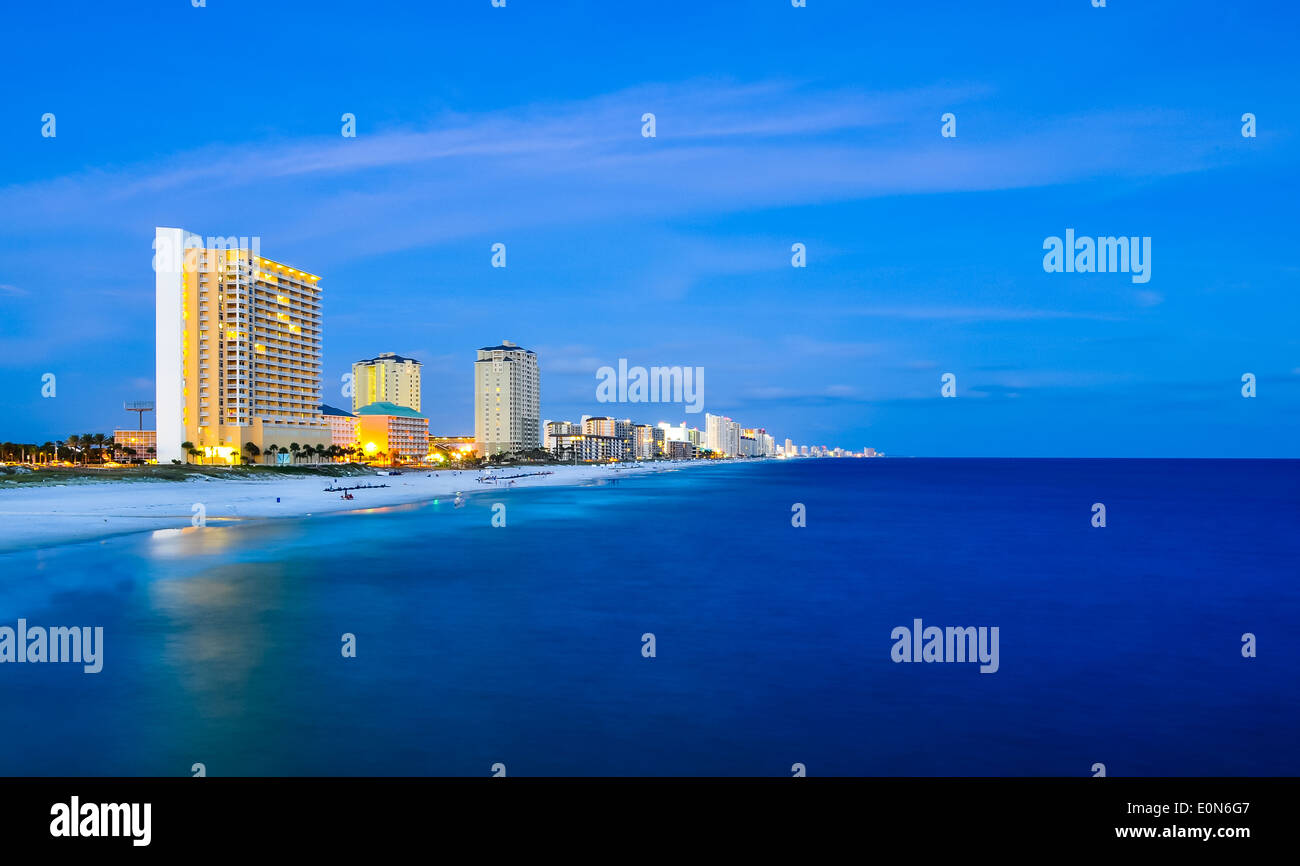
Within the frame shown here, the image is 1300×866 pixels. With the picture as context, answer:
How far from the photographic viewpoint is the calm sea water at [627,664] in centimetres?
1344

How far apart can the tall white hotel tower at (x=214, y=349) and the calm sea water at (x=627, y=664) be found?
11808 centimetres

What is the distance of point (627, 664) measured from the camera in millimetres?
19547

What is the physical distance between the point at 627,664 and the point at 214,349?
15702cm

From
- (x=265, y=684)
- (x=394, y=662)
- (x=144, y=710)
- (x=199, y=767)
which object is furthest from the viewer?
(x=394, y=662)

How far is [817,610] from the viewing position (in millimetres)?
27812
